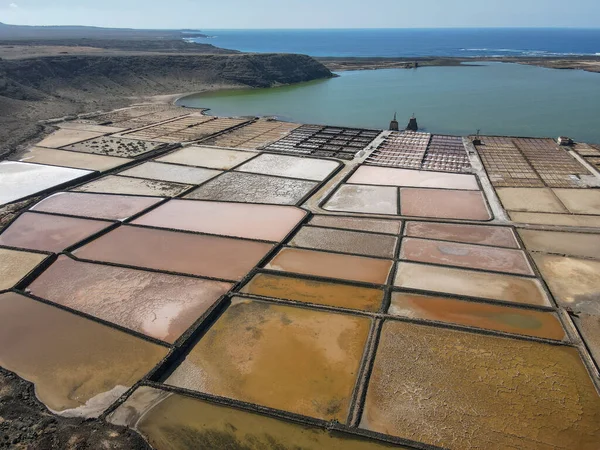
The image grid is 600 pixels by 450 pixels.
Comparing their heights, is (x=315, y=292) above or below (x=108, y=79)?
below

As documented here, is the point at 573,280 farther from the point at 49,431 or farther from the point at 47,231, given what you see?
the point at 47,231

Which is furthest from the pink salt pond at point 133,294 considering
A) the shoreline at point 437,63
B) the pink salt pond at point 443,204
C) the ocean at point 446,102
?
the shoreline at point 437,63

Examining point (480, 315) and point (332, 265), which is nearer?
point (480, 315)

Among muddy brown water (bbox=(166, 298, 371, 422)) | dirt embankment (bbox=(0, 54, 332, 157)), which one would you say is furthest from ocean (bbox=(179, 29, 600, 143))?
muddy brown water (bbox=(166, 298, 371, 422))

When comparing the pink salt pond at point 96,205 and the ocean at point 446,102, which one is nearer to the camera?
the pink salt pond at point 96,205

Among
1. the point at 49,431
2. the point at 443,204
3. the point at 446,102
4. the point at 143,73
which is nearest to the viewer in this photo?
the point at 49,431

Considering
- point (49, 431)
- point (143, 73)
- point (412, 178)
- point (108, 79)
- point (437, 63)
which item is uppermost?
point (437, 63)

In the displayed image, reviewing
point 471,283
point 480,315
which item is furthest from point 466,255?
point 480,315

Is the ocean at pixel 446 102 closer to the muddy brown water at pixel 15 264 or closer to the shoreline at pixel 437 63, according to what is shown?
the shoreline at pixel 437 63

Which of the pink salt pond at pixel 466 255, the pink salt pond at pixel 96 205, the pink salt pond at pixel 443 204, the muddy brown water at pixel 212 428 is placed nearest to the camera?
the muddy brown water at pixel 212 428

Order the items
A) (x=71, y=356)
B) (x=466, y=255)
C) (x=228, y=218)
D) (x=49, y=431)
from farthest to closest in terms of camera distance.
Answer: (x=228, y=218), (x=466, y=255), (x=71, y=356), (x=49, y=431)

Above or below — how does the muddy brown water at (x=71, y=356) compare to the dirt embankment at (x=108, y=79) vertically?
below
